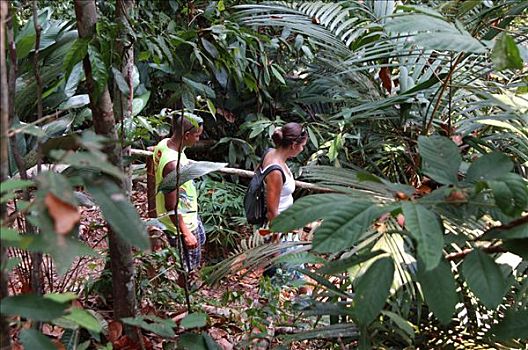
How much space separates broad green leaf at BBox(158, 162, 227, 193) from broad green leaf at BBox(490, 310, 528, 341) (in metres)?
0.94

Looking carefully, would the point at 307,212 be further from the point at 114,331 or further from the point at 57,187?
the point at 114,331

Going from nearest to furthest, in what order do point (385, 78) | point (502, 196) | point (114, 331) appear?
1. point (502, 196)
2. point (114, 331)
3. point (385, 78)

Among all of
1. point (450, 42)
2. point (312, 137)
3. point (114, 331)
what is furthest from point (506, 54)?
point (312, 137)

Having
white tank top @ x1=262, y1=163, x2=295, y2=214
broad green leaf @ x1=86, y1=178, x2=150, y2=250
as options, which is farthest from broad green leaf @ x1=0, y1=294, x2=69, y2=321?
white tank top @ x1=262, y1=163, x2=295, y2=214

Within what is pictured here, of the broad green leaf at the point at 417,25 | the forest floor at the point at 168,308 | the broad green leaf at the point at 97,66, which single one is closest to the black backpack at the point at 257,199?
the forest floor at the point at 168,308

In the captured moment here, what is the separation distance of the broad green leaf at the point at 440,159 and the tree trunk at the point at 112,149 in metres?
0.61

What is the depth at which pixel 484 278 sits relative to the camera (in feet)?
2.97

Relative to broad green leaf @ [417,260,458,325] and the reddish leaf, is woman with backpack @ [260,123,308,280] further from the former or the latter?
broad green leaf @ [417,260,458,325]

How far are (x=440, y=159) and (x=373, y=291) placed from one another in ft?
0.84

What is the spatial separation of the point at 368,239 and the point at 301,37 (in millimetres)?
3133

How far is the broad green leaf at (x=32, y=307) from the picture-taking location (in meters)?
0.75

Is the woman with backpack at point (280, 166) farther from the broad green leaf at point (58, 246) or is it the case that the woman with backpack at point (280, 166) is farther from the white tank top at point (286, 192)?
the broad green leaf at point (58, 246)

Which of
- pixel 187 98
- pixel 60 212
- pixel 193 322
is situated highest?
pixel 187 98

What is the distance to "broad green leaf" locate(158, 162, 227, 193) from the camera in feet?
5.79
